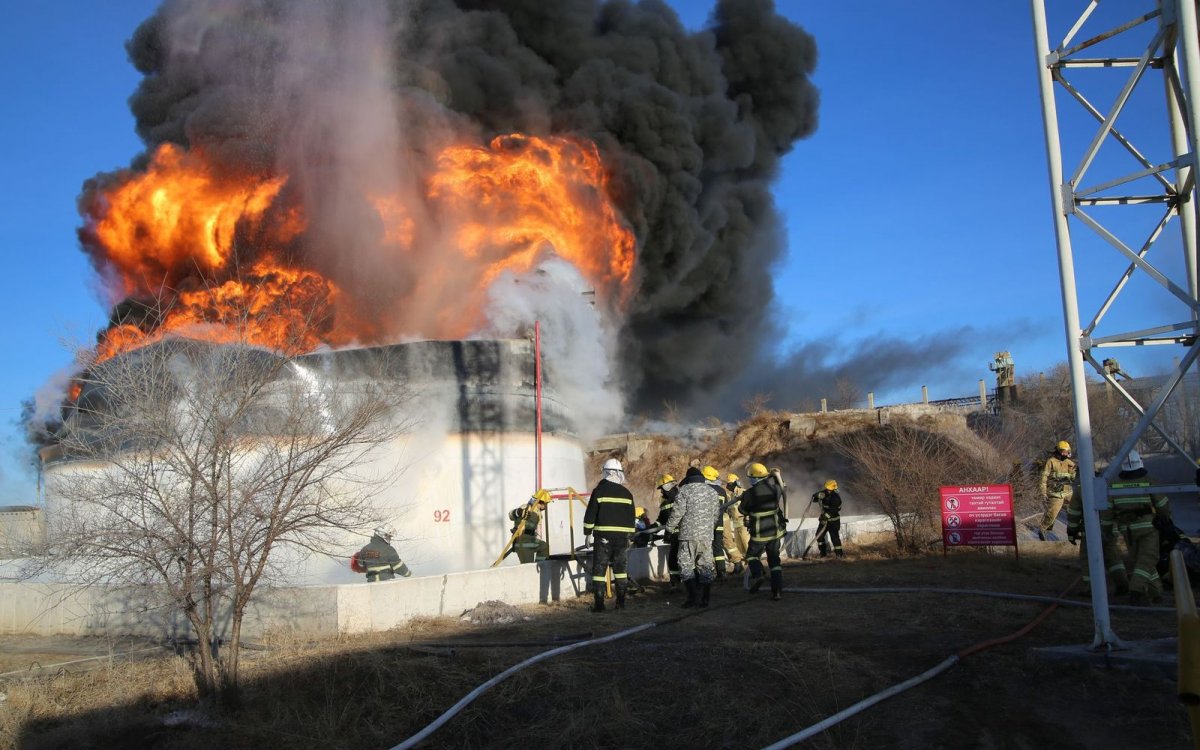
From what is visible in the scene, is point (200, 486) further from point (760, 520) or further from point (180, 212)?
point (180, 212)

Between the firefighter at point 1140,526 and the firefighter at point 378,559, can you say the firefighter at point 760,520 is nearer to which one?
the firefighter at point 1140,526

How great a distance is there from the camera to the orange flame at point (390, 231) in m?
24.2

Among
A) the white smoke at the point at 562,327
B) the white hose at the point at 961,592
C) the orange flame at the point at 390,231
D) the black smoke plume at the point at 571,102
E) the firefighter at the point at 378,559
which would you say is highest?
the black smoke plume at the point at 571,102

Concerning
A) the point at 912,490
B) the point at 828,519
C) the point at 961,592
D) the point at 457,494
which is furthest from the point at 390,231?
the point at 961,592

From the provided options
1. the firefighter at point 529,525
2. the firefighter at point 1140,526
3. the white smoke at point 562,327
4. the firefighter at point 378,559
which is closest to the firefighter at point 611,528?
the firefighter at point 529,525

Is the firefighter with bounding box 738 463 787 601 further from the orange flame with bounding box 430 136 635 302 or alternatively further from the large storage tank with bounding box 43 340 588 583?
the orange flame with bounding box 430 136 635 302

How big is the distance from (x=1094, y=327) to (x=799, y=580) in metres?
6.22

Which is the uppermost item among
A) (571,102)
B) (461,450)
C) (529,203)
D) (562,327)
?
(571,102)

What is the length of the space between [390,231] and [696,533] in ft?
57.4

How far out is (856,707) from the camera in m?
5.21

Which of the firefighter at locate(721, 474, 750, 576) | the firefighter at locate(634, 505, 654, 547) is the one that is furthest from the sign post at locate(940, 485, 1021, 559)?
the firefighter at locate(634, 505, 654, 547)

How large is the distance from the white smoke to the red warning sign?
31.3 feet

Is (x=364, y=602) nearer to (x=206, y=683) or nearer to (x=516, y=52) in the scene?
(x=206, y=683)

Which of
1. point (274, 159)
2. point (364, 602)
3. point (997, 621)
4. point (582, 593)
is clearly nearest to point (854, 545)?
point (582, 593)
